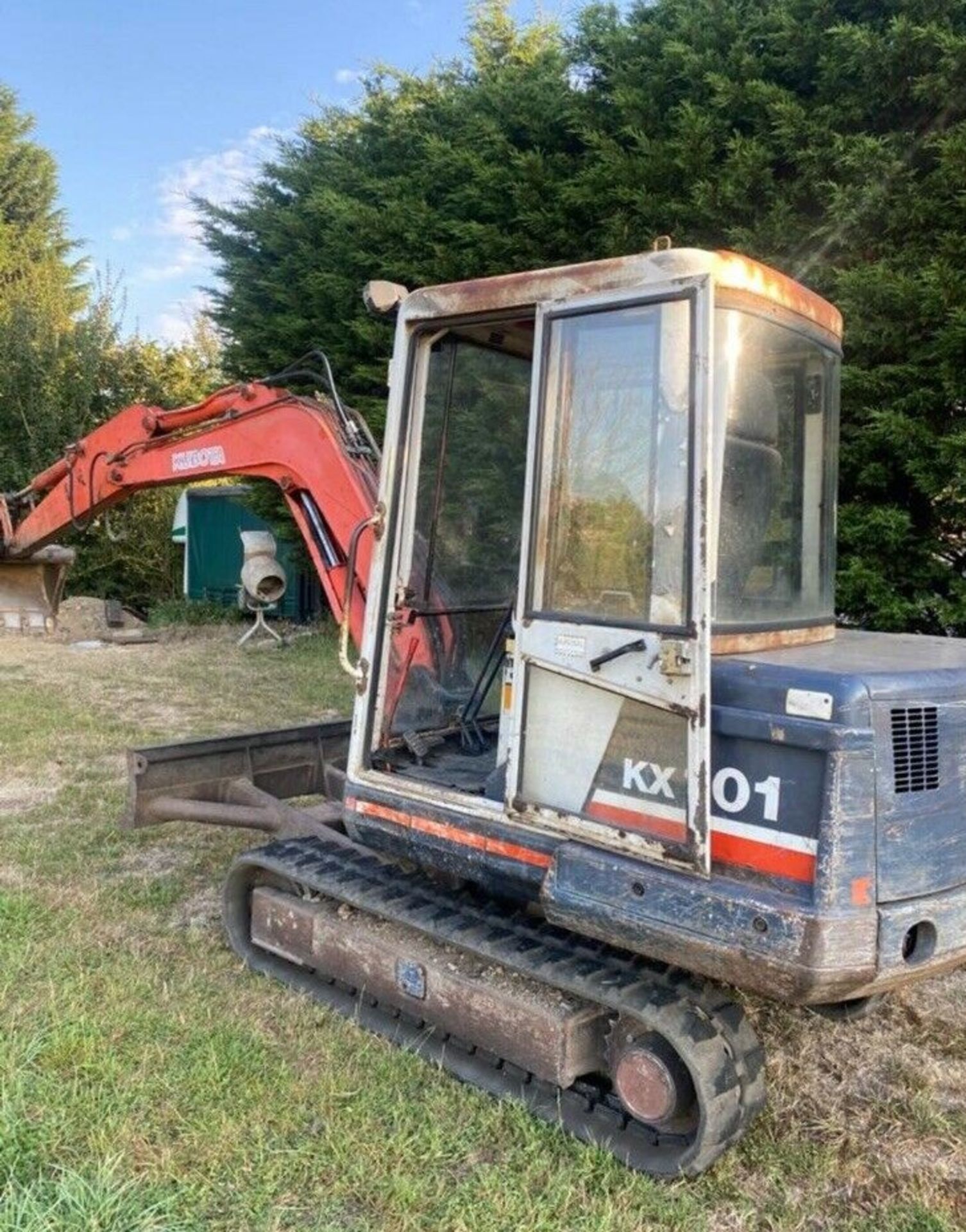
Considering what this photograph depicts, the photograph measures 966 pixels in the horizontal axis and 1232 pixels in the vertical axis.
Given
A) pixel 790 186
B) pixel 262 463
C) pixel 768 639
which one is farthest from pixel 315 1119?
pixel 790 186

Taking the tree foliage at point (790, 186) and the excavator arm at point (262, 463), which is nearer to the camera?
the excavator arm at point (262, 463)

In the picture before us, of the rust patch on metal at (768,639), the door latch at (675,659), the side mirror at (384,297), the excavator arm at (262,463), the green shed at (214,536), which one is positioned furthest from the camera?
the green shed at (214,536)

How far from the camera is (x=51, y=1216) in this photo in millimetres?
2357

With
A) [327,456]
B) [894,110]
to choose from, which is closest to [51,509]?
[327,456]

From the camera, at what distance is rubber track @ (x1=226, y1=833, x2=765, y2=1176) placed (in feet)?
8.86

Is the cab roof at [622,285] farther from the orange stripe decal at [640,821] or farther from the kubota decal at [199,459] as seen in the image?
the kubota decal at [199,459]

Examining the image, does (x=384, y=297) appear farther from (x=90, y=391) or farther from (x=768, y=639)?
(x=90, y=391)

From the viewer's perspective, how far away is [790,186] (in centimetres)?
746

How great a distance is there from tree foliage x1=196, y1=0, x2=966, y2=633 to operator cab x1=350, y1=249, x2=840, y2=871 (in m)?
3.81

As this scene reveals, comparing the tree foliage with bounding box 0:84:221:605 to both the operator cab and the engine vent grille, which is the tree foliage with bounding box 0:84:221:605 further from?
the engine vent grille

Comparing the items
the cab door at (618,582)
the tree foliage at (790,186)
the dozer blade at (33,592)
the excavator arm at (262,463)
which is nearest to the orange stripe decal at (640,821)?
the cab door at (618,582)

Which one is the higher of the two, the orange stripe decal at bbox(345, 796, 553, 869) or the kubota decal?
the kubota decal

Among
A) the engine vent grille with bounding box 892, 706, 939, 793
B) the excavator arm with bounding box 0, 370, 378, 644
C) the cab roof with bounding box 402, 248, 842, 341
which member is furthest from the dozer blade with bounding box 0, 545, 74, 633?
the engine vent grille with bounding box 892, 706, 939, 793

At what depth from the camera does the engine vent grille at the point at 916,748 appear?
257cm
